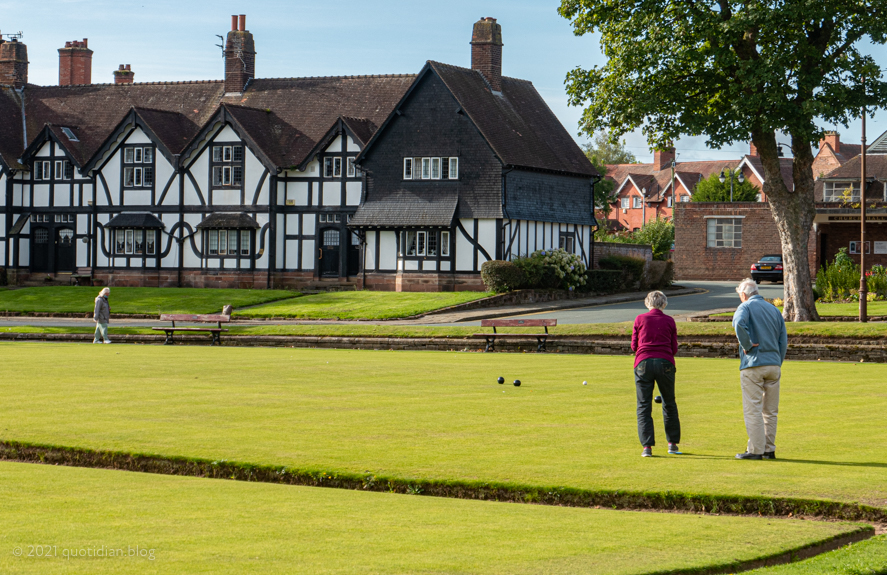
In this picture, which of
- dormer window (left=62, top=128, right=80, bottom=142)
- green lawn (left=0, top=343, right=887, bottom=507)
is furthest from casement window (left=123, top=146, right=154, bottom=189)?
green lawn (left=0, top=343, right=887, bottom=507)

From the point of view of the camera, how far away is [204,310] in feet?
128

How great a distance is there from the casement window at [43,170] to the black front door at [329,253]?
1456cm

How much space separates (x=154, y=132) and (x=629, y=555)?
44651 millimetres

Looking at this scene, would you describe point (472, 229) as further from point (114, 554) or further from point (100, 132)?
point (114, 554)

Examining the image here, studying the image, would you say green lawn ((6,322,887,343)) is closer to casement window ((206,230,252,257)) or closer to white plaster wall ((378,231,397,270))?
white plaster wall ((378,231,397,270))

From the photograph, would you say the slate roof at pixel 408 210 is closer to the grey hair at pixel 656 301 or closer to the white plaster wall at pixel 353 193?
the white plaster wall at pixel 353 193

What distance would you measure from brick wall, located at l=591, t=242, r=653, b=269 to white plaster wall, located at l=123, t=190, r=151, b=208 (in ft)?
68.8

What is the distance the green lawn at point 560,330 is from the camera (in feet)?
84.1

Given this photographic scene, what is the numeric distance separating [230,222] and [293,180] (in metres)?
3.38

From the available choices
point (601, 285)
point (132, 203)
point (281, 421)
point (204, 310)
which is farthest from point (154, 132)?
point (281, 421)

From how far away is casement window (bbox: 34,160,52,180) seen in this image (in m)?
51.2

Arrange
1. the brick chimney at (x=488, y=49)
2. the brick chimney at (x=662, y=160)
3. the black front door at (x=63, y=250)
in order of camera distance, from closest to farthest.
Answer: the brick chimney at (x=488, y=49) < the black front door at (x=63, y=250) < the brick chimney at (x=662, y=160)

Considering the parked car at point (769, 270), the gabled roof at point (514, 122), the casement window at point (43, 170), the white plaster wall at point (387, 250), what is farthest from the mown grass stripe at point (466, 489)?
the parked car at point (769, 270)

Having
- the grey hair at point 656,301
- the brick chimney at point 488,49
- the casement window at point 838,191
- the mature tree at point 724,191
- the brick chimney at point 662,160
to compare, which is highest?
the brick chimney at point 662,160
